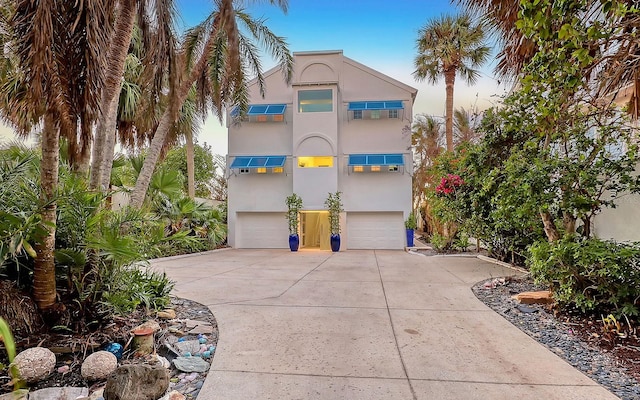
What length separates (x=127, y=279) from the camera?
416 centimetres

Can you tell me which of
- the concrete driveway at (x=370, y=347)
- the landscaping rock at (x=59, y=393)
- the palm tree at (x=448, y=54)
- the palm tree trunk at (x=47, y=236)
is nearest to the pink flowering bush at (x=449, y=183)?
the concrete driveway at (x=370, y=347)

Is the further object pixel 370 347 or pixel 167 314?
pixel 167 314

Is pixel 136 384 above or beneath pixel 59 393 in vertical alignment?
above

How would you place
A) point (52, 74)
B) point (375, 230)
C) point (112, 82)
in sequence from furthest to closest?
point (375, 230), point (112, 82), point (52, 74)

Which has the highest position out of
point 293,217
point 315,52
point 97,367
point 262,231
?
point 315,52

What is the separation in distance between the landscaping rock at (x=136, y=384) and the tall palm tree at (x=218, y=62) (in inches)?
153

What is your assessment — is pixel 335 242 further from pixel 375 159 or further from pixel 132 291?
pixel 132 291

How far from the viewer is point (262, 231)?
1645 centimetres

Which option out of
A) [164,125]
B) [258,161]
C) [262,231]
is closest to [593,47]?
[164,125]

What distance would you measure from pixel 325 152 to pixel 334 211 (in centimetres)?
276

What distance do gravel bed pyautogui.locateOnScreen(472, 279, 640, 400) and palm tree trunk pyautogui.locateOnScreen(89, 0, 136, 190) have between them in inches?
232

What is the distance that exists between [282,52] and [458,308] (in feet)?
29.1

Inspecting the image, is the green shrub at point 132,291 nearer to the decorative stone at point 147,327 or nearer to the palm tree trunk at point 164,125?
the decorative stone at point 147,327

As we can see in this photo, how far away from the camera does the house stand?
50.9 ft
